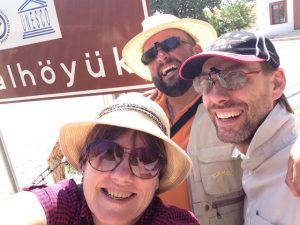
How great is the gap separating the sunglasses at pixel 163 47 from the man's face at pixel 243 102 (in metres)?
0.65

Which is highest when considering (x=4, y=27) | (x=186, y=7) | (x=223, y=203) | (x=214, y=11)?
(x=4, y=27)

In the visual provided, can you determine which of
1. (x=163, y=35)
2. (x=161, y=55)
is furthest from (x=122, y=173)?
(x=163, y=35)

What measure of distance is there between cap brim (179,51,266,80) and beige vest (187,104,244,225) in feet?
1.16

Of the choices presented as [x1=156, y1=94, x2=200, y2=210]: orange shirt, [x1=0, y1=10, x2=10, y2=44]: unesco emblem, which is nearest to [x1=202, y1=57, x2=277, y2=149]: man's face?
[x1=156, y1=94, x2=200, y2=210]: orange shirt

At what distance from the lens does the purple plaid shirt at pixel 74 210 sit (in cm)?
151

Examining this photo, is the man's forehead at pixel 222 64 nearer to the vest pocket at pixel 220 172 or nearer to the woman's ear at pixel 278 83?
the woman's ear at pixel 278 83

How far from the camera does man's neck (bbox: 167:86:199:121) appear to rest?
92.9 inches

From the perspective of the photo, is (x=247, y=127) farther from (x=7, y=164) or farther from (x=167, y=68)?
(x=7, y=164)

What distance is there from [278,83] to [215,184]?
0.65 m

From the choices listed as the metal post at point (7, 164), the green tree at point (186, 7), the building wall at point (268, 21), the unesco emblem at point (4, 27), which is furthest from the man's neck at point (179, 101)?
the building wall at point (268, 21)

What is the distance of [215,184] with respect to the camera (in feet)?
6.35

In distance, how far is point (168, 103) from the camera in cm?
248

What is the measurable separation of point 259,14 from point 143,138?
30.2 m

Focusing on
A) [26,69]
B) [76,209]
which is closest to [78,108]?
[26,69]
